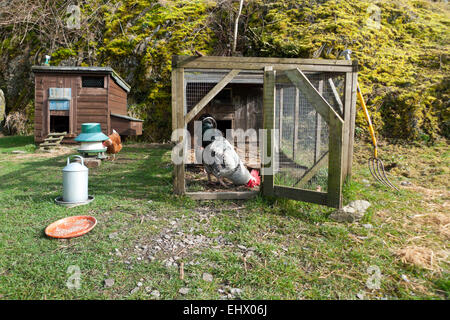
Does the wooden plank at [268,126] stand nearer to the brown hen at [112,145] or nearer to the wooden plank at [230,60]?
the wooden plank at [230,60]

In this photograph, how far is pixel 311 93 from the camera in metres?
3.70

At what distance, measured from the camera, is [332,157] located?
11.8ft

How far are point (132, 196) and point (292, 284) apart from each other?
309 cm

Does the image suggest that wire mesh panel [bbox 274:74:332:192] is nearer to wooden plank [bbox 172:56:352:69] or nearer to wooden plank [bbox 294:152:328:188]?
wooden plank [bbox 294:152:328:188]

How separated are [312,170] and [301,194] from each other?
2.12 ft

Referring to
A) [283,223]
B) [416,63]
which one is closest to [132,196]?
[283,223]

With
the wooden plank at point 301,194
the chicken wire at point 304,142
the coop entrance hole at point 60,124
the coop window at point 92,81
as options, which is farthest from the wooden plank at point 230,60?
the coop entrance hole at point 60,124

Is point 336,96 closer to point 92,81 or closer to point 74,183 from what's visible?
point 74,183

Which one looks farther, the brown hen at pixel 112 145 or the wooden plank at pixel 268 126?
the brown hen at pixel 112 145

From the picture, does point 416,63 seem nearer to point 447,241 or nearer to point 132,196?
point 447,241

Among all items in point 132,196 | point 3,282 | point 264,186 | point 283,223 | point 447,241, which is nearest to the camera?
point 3,282

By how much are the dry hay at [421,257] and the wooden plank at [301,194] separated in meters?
1.08

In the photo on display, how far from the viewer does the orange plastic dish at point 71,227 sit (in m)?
2.96
